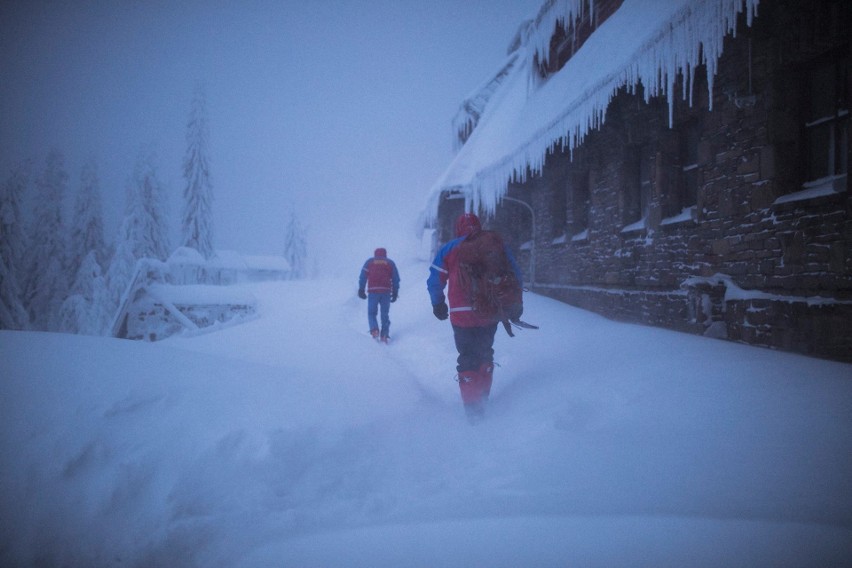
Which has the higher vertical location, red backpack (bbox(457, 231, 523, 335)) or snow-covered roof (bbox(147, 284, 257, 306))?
red backpack (bbox(457, 231, 523, 335))

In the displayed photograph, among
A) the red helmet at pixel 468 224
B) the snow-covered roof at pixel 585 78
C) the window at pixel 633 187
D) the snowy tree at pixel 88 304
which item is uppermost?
the snow-covered roof at pixel 585 78

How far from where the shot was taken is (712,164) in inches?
193

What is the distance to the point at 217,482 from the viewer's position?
2.05 metres

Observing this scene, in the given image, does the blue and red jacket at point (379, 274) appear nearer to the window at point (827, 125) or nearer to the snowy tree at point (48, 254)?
the window at point (827, 125)

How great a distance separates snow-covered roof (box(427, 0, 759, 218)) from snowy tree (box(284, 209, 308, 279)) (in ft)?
136

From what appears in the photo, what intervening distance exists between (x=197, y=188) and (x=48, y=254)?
10.3 meters

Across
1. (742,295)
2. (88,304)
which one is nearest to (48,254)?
(88,304)

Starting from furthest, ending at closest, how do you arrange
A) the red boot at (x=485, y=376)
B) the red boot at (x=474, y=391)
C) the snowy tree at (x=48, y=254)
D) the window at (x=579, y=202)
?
the snowy tree at (x=48, y=254) < the window at (x=579, y=202) < the red boot at (x=485, y=376) < the red boot at (x=474, y=391)

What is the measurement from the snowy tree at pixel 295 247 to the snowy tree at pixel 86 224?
22.4 m

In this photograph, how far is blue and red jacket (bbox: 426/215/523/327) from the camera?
3.36m

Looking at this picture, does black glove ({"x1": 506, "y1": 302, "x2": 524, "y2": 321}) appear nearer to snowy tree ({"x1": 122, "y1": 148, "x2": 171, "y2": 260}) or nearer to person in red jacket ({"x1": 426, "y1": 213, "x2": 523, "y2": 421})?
person in red jacket ({"x1": 426, "y1": 213, "x2": 523, "y2": 421})

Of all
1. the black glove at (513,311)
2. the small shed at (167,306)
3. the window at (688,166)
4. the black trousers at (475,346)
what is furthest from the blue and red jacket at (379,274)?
the small shed at (167,306)

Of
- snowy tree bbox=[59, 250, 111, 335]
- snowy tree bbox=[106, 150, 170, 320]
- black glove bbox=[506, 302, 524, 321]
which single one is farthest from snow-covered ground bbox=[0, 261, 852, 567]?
snowy tree bbox=[59, 250, 111, 335]

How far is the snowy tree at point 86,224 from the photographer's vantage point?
2681 cm
